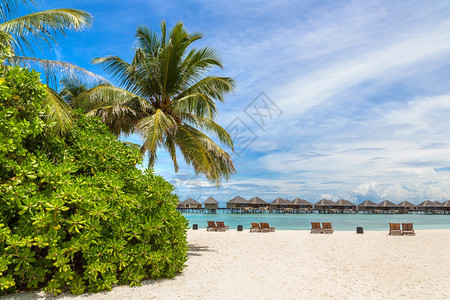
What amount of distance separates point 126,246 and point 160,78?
6563 mm

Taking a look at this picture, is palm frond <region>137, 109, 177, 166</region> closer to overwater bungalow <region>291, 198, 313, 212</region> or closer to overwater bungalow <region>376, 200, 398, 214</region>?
overwater bungalow <region>291, 198, 313, 212</region>

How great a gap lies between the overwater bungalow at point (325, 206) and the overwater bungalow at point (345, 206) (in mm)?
1430

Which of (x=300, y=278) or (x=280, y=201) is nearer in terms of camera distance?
(x=300, y=278)

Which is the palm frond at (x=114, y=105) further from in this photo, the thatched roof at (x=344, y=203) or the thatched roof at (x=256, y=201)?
the thatched roof at (x=344, y=203)

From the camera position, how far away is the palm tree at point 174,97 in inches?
408

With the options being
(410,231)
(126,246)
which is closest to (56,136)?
(126,246)

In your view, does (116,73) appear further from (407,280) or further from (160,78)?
(407,280)

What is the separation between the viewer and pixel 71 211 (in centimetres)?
591

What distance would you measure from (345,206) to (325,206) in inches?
198

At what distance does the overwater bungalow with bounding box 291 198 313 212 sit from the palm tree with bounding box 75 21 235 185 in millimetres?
65833

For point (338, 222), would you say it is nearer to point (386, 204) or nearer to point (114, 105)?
point (386, 204)

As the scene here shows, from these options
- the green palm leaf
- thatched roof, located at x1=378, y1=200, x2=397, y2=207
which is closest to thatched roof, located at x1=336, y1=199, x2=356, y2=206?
thatched roof, located at x1=378, y1=200, x2=397, y2=207

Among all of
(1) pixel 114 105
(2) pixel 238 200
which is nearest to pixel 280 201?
(2) pixel 238 200

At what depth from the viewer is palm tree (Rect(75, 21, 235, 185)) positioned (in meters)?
10.4
